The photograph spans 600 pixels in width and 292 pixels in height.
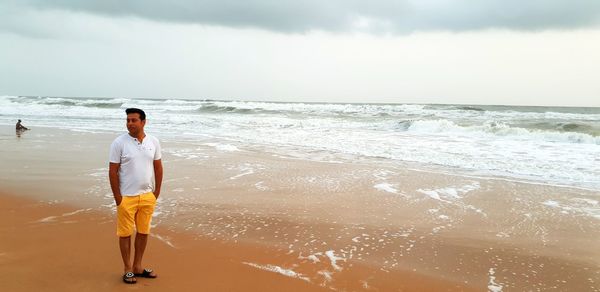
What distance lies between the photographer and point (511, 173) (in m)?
10.0

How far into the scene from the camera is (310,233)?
5328mm

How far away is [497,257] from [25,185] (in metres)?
7.78

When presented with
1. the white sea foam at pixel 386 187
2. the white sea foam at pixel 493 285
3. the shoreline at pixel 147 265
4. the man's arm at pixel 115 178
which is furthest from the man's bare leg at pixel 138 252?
the white sea foam at pixel 386 187

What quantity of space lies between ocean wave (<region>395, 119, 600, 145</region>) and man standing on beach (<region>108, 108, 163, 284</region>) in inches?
756

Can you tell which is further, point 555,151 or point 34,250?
point 555,151

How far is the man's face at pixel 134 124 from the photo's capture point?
11.5 feet

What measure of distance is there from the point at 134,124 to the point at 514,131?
22228 mm

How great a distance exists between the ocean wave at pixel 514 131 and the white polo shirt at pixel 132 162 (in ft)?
63.1

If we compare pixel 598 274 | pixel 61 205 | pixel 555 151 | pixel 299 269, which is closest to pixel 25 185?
pixel 61 205

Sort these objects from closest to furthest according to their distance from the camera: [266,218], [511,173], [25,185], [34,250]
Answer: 1. [34,250]
2. [266,218]
3. [25,185]
4. [511,173]

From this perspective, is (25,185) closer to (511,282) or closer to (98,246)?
(98,246)

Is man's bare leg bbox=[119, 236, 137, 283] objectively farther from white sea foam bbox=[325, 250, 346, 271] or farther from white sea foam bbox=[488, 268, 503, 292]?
white sea foam bbox=[488, 268, 503, 292]

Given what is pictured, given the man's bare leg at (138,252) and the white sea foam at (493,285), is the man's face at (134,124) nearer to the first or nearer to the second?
the man's bare leg at (138,252)

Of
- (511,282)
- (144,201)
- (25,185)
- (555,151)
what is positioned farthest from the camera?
(555,151)
